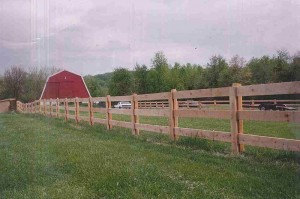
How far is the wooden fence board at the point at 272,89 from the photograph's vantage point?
536 centimetres

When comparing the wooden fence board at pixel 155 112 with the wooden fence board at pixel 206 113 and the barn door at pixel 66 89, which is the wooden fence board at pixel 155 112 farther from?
the barn door at pixel 66 89

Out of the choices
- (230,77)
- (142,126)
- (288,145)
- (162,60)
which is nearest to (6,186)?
(288,145)

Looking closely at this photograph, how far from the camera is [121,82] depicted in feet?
222

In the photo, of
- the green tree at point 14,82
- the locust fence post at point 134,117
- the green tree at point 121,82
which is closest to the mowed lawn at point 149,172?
the locust fence post at point 134,117

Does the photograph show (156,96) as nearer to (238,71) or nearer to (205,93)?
(205,93)

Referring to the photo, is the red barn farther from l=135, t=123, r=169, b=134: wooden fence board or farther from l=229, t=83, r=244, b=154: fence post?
l=229, t=83, r=244, b=154: fence post

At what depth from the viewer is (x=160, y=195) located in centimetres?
396

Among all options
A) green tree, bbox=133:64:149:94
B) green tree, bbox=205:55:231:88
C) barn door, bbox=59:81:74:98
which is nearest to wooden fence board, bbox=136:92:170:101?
green tree, bbox=205:55:231:88

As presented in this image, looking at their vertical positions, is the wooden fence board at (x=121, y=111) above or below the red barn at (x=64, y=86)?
below

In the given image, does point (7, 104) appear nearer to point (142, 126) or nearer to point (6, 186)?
point (142, 126)

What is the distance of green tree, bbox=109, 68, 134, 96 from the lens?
64.9m

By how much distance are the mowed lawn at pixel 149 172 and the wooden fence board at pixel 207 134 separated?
0.14 metres

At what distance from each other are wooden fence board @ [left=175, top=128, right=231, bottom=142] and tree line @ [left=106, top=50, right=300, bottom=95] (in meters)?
24.0

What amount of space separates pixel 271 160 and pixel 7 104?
143 feet
